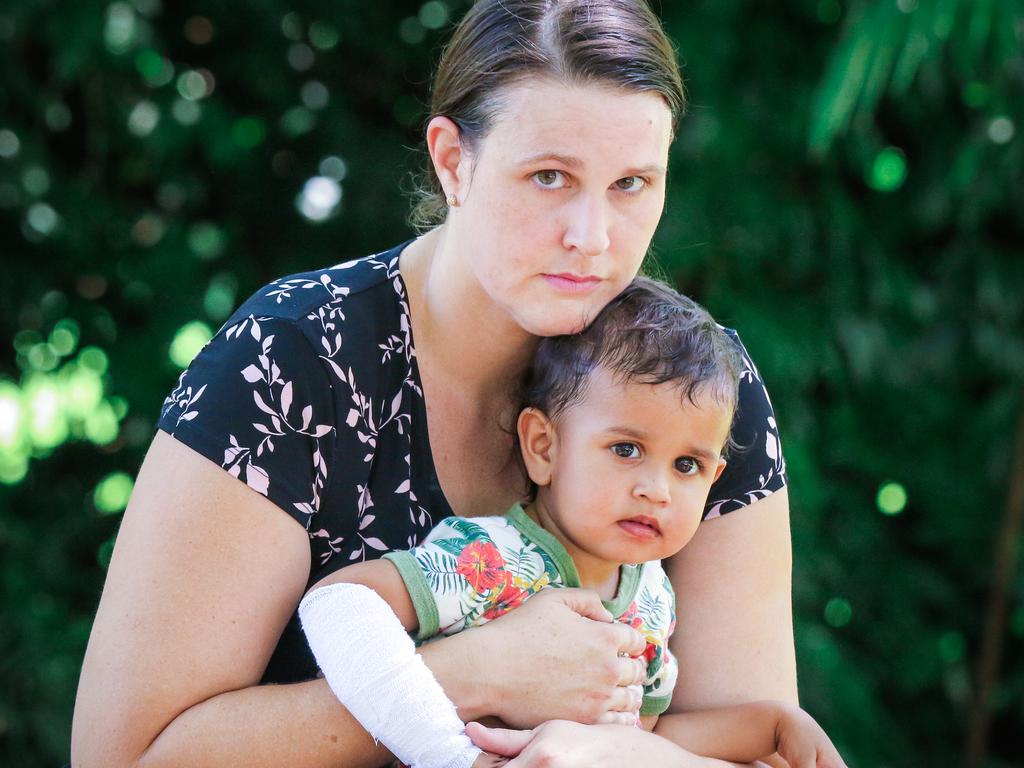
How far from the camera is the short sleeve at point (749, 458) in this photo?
80.6 inches

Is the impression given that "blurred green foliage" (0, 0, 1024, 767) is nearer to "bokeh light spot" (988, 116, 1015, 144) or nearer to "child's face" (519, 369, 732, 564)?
"bokeh light spot" (988, 116, 1015, 144)

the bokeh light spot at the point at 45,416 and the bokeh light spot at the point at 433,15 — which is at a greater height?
the bokeh light spot at the point at 433,15

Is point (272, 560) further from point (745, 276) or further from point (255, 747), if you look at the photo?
point (745, 276)

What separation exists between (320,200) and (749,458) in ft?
6.20

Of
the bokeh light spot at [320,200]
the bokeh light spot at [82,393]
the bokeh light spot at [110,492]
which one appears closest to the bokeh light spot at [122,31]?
the bokeh light spot at [320,200]

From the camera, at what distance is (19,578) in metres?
3.45

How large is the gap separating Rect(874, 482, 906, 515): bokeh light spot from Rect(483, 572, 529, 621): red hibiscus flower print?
92.0 inches

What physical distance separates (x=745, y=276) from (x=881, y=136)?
65 centimetres

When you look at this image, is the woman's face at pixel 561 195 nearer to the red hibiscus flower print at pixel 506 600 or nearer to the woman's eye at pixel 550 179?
the woman's eye at pixel 550 179

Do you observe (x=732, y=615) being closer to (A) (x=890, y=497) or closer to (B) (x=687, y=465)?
(B) (x=687, y=465)

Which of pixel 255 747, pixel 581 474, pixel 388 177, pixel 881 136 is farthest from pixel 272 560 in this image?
pixel 881 136

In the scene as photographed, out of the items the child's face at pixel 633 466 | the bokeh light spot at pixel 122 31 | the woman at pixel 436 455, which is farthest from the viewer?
the bokeh light spot at pixel 122 31

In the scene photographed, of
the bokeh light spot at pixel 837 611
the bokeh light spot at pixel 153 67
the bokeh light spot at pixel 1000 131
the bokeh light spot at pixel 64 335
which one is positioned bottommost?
the bokeh light spot at pixel 837 611

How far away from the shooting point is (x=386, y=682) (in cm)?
157
